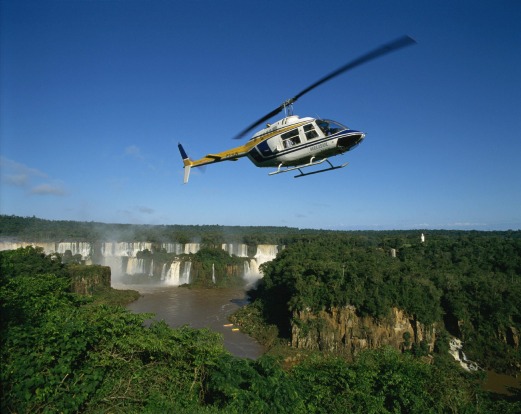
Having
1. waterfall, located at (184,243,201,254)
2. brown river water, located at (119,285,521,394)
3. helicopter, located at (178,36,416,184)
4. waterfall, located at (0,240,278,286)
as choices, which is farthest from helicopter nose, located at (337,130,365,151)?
waterfall, located at (184,243,201,254)

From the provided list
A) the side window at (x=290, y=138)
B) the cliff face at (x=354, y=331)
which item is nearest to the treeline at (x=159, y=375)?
the side window at (x=290, y=138)

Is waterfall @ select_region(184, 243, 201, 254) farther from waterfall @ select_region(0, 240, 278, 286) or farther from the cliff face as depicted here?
the cliff face

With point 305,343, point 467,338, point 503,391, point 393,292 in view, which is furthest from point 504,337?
point 305,343

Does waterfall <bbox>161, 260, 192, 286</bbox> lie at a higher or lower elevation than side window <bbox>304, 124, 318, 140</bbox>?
lower

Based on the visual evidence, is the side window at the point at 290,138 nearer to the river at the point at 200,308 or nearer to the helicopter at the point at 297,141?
the helicopter at the point at 297,141

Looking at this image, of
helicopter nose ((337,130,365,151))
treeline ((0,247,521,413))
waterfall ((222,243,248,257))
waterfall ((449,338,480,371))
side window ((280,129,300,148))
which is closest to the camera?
treeline ((0,247,521,413))
